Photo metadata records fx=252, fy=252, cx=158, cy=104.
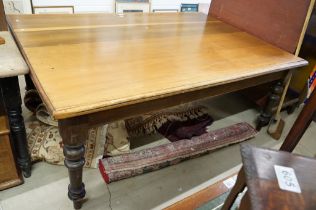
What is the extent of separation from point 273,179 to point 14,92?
1031mm

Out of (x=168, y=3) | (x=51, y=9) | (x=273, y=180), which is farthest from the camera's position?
(x=168, y=3)

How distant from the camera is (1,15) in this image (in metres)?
1.52

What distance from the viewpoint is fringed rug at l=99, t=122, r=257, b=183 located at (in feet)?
4.46

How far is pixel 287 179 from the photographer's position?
0.77m

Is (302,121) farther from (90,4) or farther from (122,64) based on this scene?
(90,4)

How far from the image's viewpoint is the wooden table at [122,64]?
886 mm

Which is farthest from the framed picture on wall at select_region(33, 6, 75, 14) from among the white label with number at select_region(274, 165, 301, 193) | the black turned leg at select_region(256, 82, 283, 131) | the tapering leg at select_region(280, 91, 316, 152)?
the white label with number at select_region(274, 165, 301, 193)

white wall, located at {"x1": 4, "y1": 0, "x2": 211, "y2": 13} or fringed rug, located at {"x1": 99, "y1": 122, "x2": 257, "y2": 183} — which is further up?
white wall, located at {"x1": 4, "y1": 0, "x2": 211, "y2": 13}

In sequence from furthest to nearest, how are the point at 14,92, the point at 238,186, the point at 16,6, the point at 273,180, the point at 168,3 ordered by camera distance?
the point at 168,3 < the point at 16,6 < the point at 14,92 < the point at 238,186 < the point at 273,180

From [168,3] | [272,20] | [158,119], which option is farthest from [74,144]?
[168,3]

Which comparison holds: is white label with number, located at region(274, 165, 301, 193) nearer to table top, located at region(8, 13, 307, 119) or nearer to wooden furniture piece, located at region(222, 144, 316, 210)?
wooden furniture piece, located at region(222, 144, 316, 210)

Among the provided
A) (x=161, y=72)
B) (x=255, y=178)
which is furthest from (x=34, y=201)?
(x=255, y=178)

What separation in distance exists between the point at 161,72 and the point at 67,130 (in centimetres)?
46

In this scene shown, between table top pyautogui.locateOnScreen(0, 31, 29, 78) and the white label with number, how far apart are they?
966 millimetres
